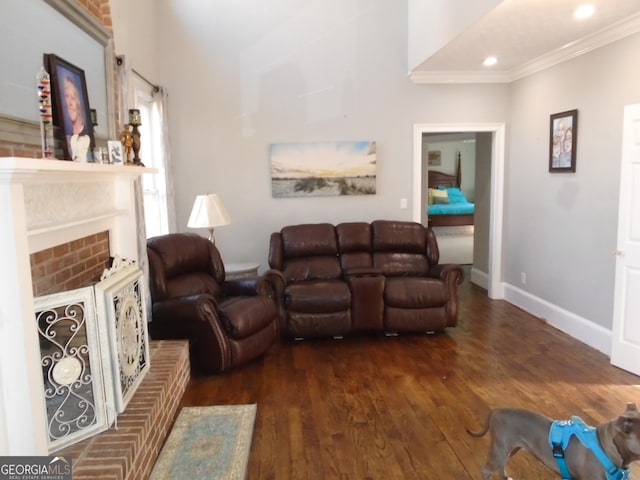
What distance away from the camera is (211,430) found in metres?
2.78

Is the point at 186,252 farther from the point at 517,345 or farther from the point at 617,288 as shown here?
the point at 617,288

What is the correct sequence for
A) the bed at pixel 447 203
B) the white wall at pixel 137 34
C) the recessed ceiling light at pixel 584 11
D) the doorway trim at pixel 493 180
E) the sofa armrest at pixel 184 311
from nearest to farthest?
the recessed ceiling light at pixel 584 11, the sofa armrest at pixel 184 311, the white wall at pixel 137 34, the doorway trim at pixel 493 180, the bed at pixel 447 203

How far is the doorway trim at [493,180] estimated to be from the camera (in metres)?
5.44

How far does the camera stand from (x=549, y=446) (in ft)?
6.20

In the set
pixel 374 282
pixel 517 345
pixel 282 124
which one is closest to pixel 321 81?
pixel 282 124

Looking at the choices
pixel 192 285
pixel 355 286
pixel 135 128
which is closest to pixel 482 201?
pixel 355 286

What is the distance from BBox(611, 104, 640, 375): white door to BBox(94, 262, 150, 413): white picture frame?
135 inches

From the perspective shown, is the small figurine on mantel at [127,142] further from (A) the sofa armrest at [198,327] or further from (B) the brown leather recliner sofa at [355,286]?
(B) the brown leather recliner sofa at [355,286]

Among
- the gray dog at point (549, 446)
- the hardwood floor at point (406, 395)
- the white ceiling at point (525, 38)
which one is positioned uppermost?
the white ceiling at point (525, 38)

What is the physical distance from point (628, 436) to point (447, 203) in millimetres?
10143

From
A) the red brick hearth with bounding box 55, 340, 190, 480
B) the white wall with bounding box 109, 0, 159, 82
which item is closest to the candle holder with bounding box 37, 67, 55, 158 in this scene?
the red brick hearth with bounding box 55, 340, 190, 480

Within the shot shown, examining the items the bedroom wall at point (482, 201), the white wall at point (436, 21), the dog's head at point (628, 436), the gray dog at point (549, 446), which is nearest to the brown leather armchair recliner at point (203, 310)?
the gray dog at point (549, 446)

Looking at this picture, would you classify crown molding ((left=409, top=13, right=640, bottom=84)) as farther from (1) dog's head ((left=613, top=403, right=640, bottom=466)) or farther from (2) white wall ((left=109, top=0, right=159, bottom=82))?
(1) dog's head ((left=613, top=403, right=640, bottom=466))

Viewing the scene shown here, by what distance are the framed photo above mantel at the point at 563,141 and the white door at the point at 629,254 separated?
2.60 ft
